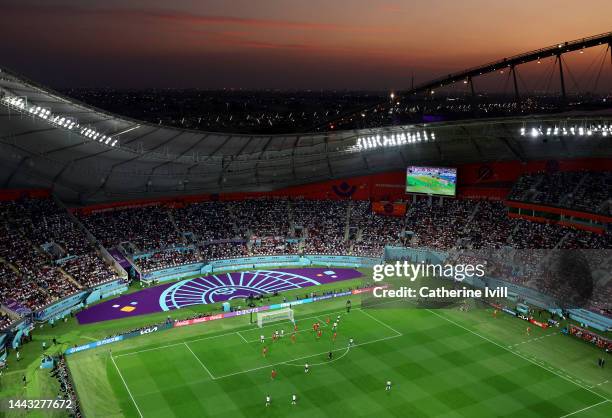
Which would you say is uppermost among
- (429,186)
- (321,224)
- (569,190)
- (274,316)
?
(429,186)

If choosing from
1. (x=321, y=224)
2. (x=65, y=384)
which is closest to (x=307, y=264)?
(x=321, y=224)

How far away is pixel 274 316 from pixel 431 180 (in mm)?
30610

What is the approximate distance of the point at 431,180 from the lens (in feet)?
223

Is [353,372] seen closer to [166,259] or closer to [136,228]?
[166,259]

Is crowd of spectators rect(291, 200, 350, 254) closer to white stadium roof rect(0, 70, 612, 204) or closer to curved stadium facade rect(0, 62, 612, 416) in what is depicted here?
curved stadium facade rect(0, 62, 612, 416)

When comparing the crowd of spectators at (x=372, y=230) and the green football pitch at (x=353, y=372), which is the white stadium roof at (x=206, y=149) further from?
the green football pitch at (x=353, y=372)

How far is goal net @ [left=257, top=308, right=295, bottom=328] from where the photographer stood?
45.5m

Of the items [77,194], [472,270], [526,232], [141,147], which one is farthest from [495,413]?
[77,194]

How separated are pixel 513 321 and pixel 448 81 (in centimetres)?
2579

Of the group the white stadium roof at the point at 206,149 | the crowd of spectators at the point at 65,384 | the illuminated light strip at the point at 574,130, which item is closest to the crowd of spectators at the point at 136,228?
the white stadium roof at the point at 206,149

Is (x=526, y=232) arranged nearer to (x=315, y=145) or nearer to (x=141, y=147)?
(x=315, y=145)

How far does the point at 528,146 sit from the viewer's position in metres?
67.4

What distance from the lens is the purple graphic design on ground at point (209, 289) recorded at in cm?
4869

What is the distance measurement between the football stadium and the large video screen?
28 centimetres
